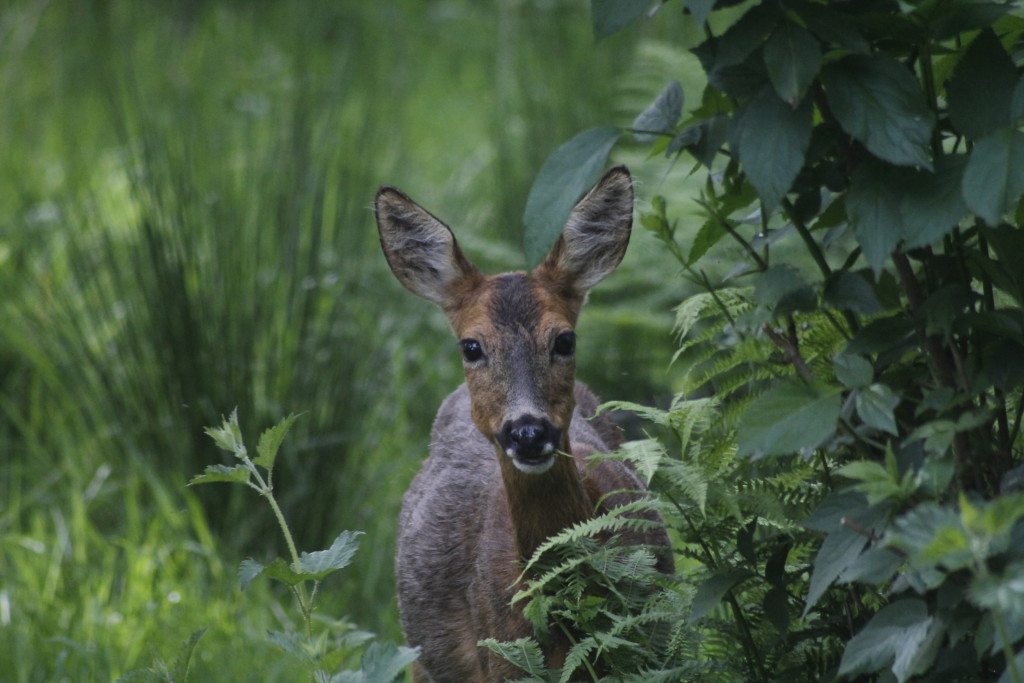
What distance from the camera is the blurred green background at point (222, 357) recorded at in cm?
461

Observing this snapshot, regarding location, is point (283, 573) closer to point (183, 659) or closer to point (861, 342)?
point (183, 659)

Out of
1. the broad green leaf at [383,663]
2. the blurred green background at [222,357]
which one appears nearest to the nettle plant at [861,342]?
the broad green leaf at [383,663]

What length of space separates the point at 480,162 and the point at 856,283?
5528mm

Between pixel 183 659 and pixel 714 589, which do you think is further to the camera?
pixel 183 659

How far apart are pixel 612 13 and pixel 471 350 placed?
60.4 inches

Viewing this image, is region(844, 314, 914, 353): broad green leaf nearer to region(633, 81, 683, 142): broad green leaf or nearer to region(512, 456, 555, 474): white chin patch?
region(633, 81, 683, 142): broad green leaf

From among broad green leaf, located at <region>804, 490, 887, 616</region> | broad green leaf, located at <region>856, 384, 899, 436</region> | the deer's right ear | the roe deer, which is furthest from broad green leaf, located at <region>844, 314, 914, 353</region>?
the deer's right ear

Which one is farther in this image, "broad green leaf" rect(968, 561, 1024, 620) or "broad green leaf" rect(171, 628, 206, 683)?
"broad green leaf" rect(171, 628, 206, 683)

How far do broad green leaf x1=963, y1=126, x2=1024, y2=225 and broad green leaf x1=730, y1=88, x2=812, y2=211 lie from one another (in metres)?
0.26

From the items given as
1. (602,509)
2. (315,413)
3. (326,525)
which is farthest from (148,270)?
(602,509)

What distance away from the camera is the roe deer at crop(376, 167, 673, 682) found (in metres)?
3.45

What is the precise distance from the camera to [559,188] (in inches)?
90.8

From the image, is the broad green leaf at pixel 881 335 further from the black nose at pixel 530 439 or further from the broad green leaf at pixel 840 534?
the black nose at pixel 530 439

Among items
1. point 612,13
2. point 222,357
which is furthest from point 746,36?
point 222,357
